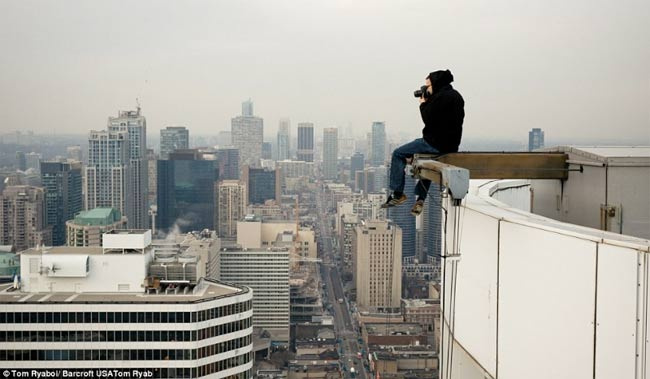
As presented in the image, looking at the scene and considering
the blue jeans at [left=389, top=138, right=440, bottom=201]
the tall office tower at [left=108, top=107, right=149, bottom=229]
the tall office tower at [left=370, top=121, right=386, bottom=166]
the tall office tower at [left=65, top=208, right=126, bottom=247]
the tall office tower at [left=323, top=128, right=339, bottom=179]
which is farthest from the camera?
the tall office tower at [left=323, top=128, right=339, bottom=179]

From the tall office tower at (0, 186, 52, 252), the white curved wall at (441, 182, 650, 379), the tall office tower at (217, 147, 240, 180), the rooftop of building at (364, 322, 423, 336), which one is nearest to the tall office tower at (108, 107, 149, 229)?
the tall office tower at (217, 147, 240, 180)

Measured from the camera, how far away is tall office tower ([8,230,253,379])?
20.5 ft

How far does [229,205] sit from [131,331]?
541 inches

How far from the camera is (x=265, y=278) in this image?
16.4 metres

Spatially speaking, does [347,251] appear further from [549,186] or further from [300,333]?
[549,186]

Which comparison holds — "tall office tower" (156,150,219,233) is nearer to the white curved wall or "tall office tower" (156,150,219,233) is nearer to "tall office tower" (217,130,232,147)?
"tall office tower" (217,130,232,147)

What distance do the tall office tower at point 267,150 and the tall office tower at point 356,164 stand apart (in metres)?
3.94

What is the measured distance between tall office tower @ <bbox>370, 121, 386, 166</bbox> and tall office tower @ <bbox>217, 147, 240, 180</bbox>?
620cm

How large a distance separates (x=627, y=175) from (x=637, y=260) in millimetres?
412

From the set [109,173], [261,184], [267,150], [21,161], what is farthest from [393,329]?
[267,150]

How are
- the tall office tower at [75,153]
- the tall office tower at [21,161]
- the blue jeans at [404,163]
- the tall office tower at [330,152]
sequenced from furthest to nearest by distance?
the tall office tower at [330,152], the tall office tower at [75,153], the tall office tower at [21,161], the blue jeans at [404,163]

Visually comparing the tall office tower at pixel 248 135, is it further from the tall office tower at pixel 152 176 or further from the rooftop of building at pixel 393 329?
the rooftop of building at pixel 393 329

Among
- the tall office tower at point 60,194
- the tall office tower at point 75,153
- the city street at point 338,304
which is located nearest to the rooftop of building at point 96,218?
the tall office tower at point 60,194

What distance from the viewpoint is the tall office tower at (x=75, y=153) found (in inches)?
617
